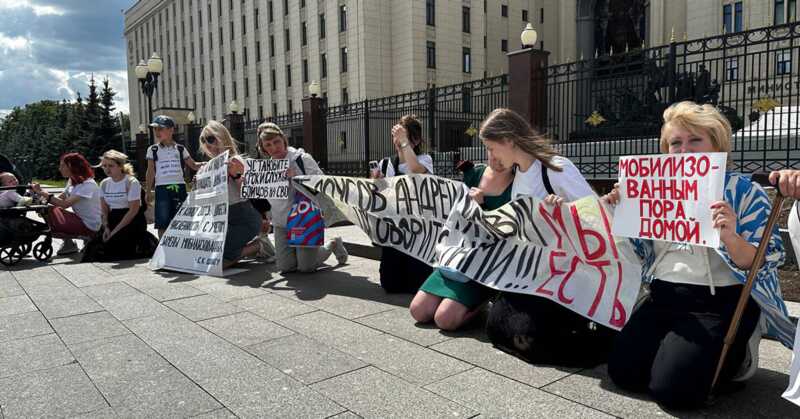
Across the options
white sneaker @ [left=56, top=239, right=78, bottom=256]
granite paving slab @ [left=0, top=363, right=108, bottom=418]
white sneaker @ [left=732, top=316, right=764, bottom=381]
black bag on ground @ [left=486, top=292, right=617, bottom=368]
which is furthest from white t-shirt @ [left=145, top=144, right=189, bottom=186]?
white sneaker @ [left=732, top=316, right=764, bottom=381]

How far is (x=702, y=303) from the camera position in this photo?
3164mm

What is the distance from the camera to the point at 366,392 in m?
3.37

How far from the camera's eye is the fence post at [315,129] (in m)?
17.5

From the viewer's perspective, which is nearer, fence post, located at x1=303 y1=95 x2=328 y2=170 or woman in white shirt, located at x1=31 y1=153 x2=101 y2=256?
woman in white shirt, located at x1=31 y1=153 x2=101 y2=256

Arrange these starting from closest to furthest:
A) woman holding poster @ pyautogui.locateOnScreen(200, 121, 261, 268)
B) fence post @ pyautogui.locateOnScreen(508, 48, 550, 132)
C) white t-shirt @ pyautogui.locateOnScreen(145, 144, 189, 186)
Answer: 1. woman holding poster @ pyautogui.locateOnScreen(200, 121, 261, 268)
2. white t-shirt @ pyautogui.locateOnScreen(145, 144, 189, 186)
3. fence post @ pyautogui.locateOnScreen(508, 48, 550, 132)

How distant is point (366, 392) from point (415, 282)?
2.59m

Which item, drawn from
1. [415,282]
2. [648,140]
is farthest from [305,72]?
[415,282]

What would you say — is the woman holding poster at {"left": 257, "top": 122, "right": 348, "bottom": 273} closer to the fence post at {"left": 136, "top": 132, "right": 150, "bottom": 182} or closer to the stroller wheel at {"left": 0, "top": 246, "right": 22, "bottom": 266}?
the stroller wheel at {"left": 0, "top": 246, "right": 22, "bottom": 266}

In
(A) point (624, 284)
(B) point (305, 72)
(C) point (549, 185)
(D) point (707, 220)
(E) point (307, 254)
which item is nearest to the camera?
(D) point (707, 220)

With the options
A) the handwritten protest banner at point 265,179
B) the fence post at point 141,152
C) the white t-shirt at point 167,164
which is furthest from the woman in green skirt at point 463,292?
the fence post at point 141,152

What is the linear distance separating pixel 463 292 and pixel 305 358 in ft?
4.36

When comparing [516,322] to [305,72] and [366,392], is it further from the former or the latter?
[305,72]

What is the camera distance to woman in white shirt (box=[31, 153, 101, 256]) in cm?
867

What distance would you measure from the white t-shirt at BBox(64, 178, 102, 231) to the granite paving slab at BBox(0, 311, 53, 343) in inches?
142
